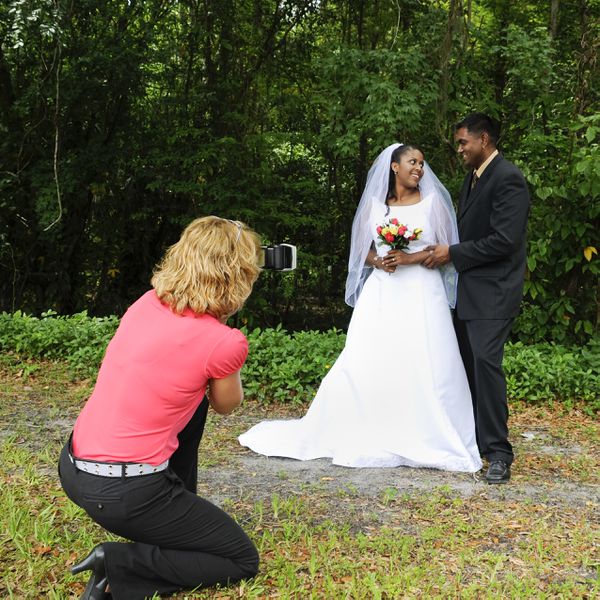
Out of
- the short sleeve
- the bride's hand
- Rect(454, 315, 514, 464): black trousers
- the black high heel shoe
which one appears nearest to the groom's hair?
the bride's hand

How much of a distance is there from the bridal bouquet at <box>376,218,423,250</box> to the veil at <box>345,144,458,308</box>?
7.8 inches

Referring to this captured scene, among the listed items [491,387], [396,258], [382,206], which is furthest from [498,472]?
[382,206]

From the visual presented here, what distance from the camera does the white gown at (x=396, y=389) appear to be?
5.00 m

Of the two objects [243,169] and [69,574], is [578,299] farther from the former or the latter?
[69,574]

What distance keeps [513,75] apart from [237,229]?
6532mm

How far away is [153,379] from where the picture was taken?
283cm

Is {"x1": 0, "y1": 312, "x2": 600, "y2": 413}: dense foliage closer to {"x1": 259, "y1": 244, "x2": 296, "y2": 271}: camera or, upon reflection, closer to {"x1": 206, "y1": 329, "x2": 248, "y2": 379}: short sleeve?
{"x1": 259, "y1": 244, "x2": 296, "y2": 271}: camera

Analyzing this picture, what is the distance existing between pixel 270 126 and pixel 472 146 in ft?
22.3

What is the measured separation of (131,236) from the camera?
38.0ft

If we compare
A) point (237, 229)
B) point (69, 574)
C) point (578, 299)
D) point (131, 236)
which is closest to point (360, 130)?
point (578, 299)

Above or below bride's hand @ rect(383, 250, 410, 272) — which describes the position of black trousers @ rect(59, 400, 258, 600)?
below

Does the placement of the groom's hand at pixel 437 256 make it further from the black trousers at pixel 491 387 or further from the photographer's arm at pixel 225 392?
the photographer's arm at pixel 225 392

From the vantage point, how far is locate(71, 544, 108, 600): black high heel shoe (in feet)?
9.52

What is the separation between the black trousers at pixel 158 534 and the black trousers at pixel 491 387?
6.86 feet
